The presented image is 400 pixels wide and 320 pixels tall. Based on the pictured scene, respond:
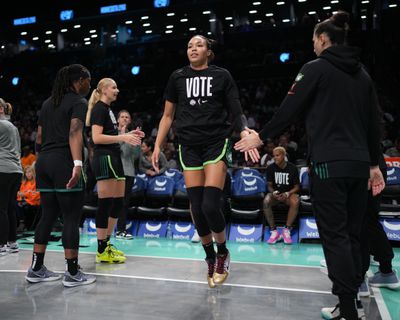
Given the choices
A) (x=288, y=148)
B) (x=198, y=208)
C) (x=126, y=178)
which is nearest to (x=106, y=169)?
(x=198, y=208)

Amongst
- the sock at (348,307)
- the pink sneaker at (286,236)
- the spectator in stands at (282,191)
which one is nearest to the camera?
the sock at (348,307)

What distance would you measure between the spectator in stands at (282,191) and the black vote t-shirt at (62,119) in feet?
10.9

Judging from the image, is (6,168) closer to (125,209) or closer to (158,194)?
(125,209)

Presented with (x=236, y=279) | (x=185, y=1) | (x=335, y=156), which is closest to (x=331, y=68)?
(x=335, y=156)

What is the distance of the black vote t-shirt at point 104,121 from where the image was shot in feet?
14.3

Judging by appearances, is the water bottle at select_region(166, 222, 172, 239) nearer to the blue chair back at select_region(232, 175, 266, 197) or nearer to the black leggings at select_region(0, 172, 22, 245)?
the blue chair back at select_region(232, 175, 266, 197)

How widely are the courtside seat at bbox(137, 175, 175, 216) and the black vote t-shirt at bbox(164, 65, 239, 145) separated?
3540mm

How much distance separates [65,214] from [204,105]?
1.44 metres

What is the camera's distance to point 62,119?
366cm

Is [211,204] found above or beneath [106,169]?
beneath

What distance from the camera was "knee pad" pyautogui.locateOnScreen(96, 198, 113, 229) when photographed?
4566mm

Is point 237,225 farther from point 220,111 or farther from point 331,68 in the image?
point 331,68

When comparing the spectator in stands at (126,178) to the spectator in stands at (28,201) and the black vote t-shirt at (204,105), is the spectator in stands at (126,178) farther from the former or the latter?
the black vote t-shirt at (204,105)

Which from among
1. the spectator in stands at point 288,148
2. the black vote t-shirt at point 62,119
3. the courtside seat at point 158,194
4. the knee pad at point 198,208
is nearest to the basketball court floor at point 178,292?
the knee pad at point 198,208
